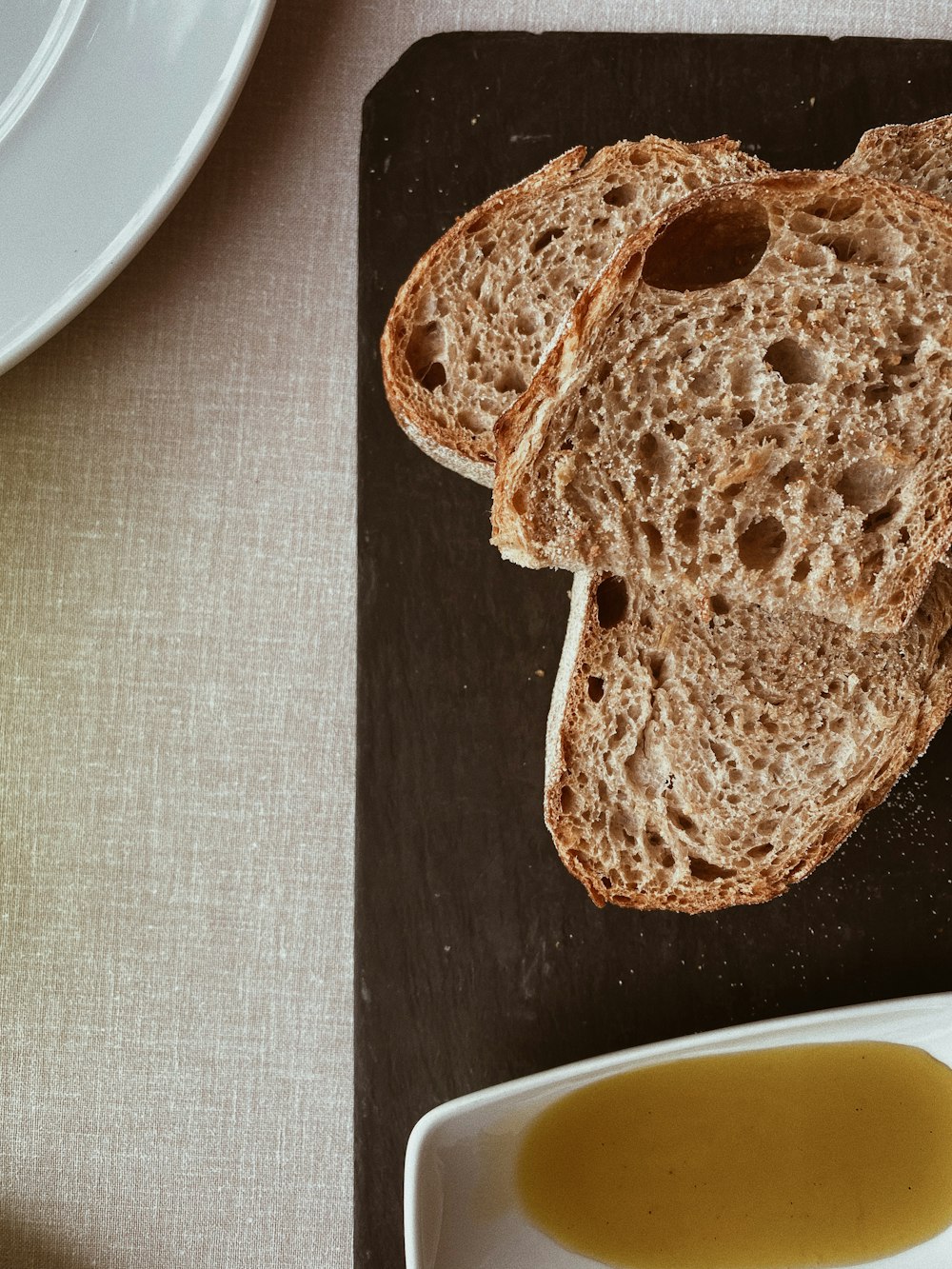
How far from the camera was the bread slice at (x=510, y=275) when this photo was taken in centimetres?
120

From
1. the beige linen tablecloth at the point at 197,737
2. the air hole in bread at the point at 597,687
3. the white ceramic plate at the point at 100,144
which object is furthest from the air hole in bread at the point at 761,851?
the white ceramic plate at the point at 100,144

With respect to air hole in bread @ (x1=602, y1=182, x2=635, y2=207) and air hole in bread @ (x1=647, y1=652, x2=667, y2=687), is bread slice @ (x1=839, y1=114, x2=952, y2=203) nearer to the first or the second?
air hole in bread @ (x1=602, y1=182, x2=635, y2=207)

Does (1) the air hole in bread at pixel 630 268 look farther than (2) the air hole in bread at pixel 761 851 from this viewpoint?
No

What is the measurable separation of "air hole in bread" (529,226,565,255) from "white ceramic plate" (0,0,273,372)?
41 cm

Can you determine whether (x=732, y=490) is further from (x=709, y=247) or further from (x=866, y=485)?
(x=709, y=247)

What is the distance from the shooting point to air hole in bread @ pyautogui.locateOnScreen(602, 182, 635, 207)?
48.2 inches

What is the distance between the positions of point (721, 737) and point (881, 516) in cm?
28

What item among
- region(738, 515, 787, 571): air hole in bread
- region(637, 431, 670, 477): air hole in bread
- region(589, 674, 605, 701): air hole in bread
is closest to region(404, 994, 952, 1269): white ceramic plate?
region(589, 674, 605, 701): air hole in bread

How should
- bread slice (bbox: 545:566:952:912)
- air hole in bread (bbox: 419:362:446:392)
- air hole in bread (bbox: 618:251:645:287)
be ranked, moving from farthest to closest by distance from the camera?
air hole in bread (bbox: 419:362:446:392), bread slice (bbox: 545:566:952:912), air hole in bread (bbox: 618:251:645:287)

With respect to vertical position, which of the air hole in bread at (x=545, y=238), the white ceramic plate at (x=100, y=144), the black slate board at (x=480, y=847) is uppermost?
the white ceramic plate at (x=100, y=144)

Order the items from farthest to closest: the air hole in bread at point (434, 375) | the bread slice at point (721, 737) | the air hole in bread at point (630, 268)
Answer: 1. the air hole in bread at point (434, 375)
2. the bread slice at point (721, 737)
3. the air hole in bread at point (630, 268)

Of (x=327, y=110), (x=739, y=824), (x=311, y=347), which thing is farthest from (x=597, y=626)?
(x=327, y=110)

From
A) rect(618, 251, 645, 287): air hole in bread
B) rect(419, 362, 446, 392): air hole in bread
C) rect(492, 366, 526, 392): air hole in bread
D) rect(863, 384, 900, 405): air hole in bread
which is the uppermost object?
rect(618, 251, 645, 287): air hole in bread

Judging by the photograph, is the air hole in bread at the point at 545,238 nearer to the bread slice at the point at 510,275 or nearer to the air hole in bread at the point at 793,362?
the bread slice at the point at 510,275
